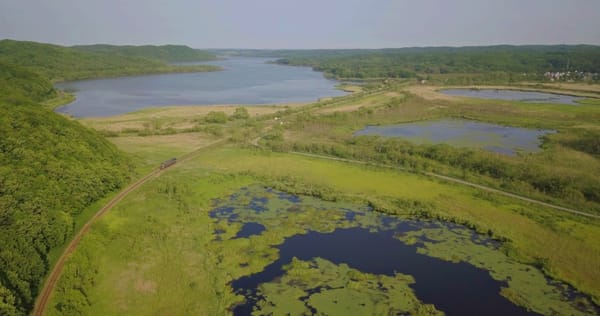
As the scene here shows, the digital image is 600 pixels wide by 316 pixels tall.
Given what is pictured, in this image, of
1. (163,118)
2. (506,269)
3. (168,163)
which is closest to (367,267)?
(506,269)

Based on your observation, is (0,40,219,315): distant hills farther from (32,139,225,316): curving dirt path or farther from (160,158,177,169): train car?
(160,158,177,169): train car

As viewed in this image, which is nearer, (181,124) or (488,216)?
(488,216)

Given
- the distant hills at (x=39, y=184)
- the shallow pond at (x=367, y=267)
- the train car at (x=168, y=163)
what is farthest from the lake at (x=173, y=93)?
the shallow pond at (x=367, y=267)

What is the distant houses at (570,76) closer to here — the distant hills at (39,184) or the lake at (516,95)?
the lake at (516,95)

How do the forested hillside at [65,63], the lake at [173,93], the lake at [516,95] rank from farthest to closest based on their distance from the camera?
the forested hillside at [65,63] < the lake at [516,95] < the lake at [173,93]

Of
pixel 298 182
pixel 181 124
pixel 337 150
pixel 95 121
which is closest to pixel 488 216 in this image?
pixel 298 182

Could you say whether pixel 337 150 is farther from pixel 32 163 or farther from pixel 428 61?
pixel 428 61

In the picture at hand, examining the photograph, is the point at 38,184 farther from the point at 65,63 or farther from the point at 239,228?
the point at 65,63
